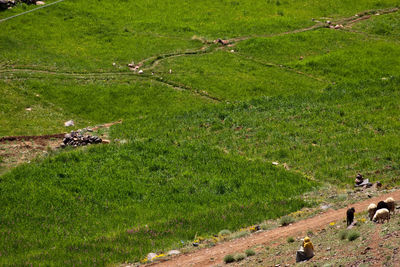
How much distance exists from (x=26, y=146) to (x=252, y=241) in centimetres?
1814

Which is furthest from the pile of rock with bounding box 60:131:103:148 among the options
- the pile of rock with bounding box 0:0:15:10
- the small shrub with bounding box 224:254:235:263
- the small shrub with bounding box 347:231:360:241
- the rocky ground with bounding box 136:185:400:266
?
the pile of rock with bounding box 0:0:15:10

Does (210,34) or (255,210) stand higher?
(210,34)

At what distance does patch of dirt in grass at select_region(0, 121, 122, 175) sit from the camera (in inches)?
1223

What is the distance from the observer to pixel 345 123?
3247 cm

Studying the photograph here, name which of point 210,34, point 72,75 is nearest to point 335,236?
point 72,75

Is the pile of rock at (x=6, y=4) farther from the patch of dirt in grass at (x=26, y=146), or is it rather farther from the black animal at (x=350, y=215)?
the black animal at (x=350, y=215)

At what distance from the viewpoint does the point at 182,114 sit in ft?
121

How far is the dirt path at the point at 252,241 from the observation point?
18.7 m

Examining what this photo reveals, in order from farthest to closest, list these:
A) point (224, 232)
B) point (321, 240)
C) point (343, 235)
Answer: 1. point (224, 232)
2. point (321, 240)
3. point (343, 235)

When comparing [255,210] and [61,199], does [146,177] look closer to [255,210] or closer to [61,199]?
[61,199]

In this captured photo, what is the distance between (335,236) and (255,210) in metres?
5.44

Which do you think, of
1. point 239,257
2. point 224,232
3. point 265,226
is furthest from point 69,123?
point 239,257

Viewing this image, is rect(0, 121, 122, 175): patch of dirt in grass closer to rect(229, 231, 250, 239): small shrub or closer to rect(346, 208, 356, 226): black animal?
rect(229, 231, 250, 239): small shrub

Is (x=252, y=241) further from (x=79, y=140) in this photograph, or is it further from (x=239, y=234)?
(x=79, y=140)
